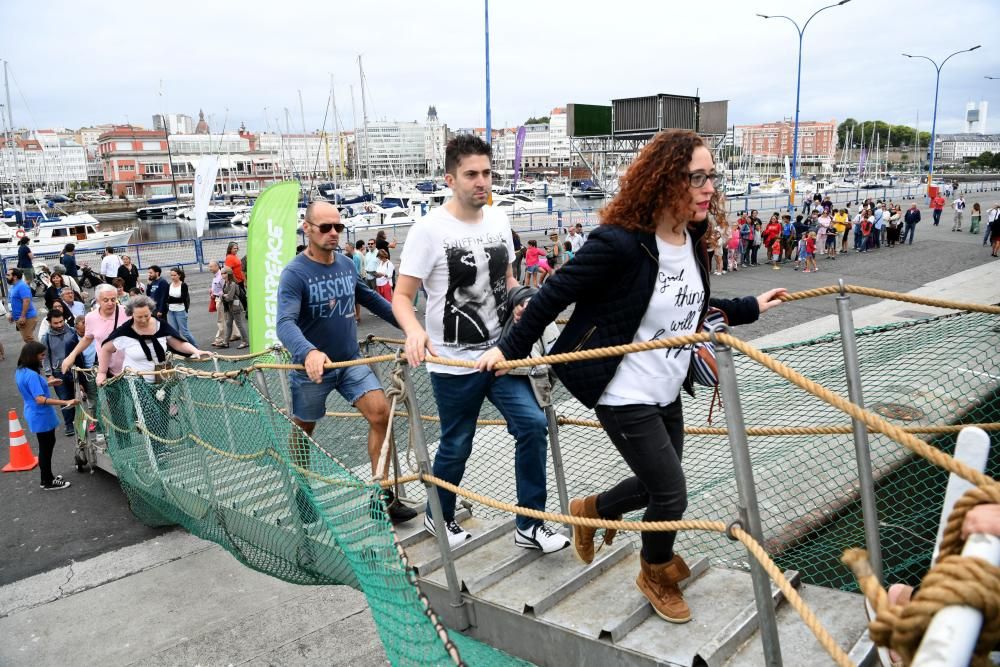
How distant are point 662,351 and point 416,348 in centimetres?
103

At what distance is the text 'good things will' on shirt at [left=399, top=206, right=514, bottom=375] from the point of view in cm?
329

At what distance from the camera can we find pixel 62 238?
35250mm

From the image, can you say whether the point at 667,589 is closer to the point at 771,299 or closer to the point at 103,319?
the point at 771,299

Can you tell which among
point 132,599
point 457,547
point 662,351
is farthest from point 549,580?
point 132,599

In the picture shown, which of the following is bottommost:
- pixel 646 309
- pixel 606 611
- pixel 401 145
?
pixel 606 611

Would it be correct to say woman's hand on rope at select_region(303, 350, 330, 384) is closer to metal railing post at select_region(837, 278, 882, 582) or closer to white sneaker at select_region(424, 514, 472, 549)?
white sneaker at select_region(424, 514, 472, 549)

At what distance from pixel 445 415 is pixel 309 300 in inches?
51.9

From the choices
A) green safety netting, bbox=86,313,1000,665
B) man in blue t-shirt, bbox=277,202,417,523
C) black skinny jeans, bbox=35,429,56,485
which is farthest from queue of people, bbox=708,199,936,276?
man in blue t-shirt, bbox=277,202,417,523

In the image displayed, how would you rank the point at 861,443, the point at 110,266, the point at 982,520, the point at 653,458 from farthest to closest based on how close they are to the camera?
the point at 110,266, the point at 653,458, the point at 861,443, the point at 982,520

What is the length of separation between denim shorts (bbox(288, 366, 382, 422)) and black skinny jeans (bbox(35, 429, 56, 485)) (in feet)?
14.8

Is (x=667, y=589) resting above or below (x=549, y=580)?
above

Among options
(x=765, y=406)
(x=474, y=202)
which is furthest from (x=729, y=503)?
(x=474, y=202)

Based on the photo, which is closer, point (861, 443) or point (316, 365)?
point (861, 443)

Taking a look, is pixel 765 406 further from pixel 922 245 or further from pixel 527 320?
pixel 922 245
